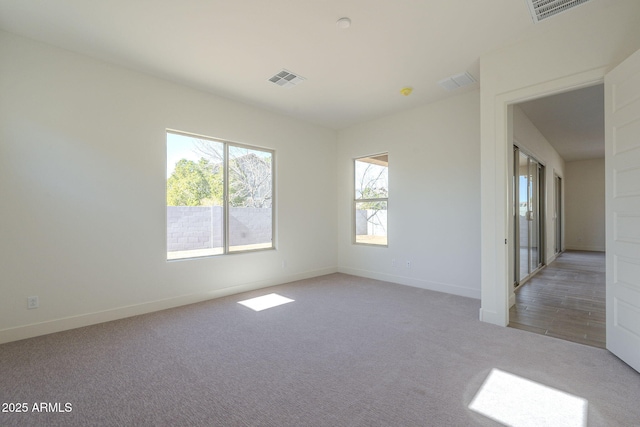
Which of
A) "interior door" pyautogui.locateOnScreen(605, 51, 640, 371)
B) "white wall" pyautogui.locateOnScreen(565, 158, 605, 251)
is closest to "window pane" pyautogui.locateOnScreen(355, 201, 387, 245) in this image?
"interior door" pyautogui.locateOnScreen(605, 51, 640, 371)

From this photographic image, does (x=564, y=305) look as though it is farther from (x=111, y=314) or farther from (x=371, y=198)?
(x=111, y=314)

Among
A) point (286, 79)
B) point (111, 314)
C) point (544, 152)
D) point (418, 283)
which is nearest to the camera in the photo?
point (111, 314)

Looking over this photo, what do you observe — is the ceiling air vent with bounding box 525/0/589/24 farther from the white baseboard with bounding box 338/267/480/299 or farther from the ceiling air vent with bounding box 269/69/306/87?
the white baseboard with bounding box 338/267/480/299

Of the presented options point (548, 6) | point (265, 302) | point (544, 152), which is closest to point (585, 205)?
point (544, 152)

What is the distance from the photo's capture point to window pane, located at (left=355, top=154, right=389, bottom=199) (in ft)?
17.3

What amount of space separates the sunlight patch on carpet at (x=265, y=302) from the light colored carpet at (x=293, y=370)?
1.06 ft

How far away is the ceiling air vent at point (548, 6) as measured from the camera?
234 centimetres

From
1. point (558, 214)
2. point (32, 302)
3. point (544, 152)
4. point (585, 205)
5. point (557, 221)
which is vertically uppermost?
point (544, 152)

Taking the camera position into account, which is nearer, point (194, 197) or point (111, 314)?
point (111, 314)

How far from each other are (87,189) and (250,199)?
2095mm

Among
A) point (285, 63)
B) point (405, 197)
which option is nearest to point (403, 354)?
point (405, 197)

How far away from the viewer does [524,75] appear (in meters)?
2.86

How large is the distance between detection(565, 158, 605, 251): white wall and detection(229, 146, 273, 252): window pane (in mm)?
9854

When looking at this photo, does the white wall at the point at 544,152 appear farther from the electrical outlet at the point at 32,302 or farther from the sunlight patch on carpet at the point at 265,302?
the electrical outlet at the point at 32,302
